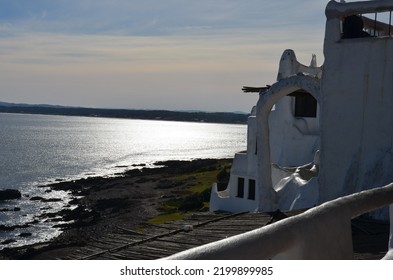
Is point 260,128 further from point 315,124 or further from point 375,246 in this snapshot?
point 315,124

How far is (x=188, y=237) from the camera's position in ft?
35.4

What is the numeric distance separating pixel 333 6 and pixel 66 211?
3947 centimetres

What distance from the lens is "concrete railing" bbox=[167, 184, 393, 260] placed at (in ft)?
12.4

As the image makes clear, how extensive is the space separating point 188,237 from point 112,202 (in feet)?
146

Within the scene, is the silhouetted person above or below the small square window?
above

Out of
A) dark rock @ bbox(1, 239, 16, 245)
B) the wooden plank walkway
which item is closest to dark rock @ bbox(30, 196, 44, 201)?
dark rock @ bbox(1, 239, 16, 245)

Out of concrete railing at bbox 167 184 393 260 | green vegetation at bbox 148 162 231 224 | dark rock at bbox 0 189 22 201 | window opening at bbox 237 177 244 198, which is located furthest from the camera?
dark rock at bbox 0 189 22 201

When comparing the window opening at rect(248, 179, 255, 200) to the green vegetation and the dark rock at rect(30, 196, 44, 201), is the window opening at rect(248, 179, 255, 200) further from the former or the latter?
the dark rock at rect(30, 196, 44, 201)

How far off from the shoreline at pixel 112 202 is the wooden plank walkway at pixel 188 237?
16.3 metres

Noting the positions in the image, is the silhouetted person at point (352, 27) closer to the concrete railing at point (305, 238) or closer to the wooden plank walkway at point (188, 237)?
the wooden plank walkway at point (188, 237)

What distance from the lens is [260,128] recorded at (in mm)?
16266

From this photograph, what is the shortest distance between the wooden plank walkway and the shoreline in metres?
16.3

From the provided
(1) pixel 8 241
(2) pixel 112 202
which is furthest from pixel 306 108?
(2) pixel 112 202

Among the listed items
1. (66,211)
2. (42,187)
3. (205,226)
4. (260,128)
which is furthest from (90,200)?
(205,226)
